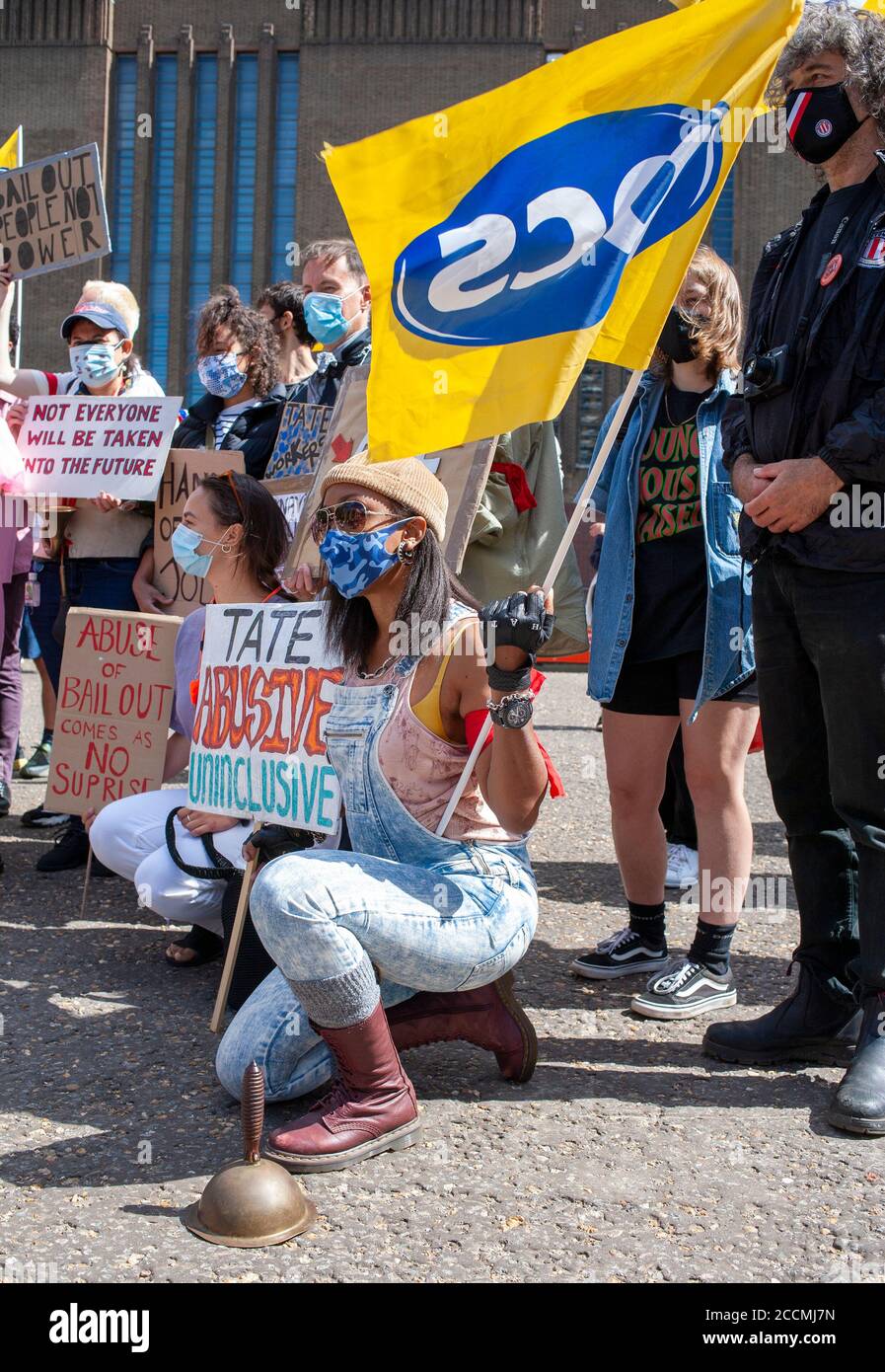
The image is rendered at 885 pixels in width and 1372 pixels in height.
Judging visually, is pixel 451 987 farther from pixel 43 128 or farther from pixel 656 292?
pixel 43 128

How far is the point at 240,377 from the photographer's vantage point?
18.8ft

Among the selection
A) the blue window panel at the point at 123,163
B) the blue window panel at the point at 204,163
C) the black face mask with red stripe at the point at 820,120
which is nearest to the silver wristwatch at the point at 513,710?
the black face mask with red stripe at the point at 820,120

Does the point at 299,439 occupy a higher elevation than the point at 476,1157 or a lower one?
higher

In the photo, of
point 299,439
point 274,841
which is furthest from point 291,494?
point 274,841

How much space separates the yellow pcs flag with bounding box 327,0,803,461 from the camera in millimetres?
3309

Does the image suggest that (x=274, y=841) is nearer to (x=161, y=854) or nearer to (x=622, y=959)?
(x=161, y=854)

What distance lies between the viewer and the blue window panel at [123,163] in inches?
1241

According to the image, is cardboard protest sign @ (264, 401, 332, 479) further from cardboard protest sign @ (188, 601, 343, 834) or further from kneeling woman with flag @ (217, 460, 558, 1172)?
kneeling woman with flag @ (217, 460, 558, 1172)

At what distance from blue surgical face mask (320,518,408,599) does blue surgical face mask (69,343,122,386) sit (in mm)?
3045

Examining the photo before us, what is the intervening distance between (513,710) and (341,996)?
73 cm

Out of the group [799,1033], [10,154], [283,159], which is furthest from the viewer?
[283,159]

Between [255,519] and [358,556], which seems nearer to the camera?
[358,556]

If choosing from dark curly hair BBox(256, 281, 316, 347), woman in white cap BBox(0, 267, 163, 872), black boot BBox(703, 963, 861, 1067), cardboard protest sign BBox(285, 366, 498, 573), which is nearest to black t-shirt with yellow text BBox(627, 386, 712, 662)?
cardboard protest sign BBox(285, 366, 498, 573)

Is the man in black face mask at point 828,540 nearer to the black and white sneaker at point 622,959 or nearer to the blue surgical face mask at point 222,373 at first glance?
the black and white sneaker at point 622,959
